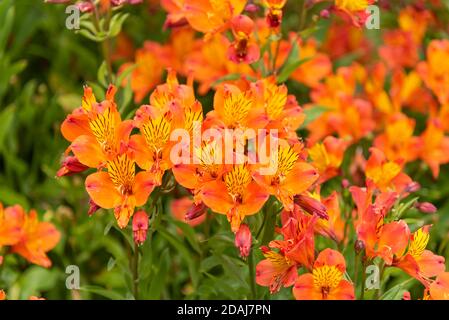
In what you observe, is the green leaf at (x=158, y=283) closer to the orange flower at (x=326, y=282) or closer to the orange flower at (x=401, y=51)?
the orange flower at (x=326, y=282)

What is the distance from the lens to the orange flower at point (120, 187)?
1.59m

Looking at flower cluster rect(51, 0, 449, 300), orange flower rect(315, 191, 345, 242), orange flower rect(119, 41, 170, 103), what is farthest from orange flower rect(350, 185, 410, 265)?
orange flower rect(119, 41, 170, 103)

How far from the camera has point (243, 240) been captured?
5.19ft

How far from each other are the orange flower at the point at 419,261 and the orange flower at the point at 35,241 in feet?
2.68

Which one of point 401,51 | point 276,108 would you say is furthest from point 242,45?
point 401,51

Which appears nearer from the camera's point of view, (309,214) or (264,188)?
(264,188)

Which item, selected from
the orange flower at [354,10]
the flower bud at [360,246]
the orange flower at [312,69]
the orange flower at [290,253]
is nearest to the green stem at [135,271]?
the orange flower at [290,253]

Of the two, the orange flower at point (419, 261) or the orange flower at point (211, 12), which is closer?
the orange flower at point (419, 261)

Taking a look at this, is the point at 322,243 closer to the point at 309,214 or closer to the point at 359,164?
the point at 309,214

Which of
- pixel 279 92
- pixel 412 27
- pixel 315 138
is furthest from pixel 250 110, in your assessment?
pixel 412 27

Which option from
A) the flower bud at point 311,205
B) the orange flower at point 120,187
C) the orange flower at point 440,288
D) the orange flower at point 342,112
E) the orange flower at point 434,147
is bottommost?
the orange flower at point 440,288

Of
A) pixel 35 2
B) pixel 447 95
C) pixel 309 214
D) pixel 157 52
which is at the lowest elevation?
pixel 309 214

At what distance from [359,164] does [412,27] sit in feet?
2.14

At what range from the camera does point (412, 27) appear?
2.89 meters
